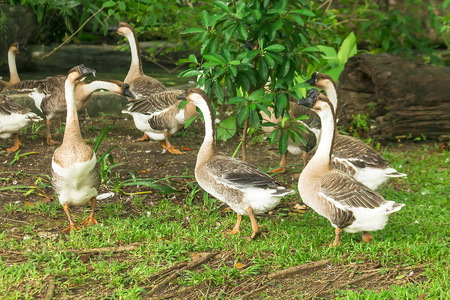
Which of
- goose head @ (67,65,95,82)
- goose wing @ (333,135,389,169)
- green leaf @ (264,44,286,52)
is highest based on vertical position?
green leaf @ (264,44,286,52)

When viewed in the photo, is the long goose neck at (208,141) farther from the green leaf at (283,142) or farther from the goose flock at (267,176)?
the green leaf at (283,142)

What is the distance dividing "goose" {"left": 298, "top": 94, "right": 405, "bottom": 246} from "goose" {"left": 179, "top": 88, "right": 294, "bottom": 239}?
28 cm

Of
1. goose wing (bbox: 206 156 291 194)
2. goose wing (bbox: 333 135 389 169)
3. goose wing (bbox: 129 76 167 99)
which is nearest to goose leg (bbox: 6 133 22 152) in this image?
goose wing (bbox: 129 76 167 99)

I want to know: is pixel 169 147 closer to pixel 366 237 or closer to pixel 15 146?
pixel 15 146

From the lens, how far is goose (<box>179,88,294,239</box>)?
484 cm

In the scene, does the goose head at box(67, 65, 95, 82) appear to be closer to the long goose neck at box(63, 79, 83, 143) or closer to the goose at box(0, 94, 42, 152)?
the long goose neck at box(63, 79, 83, 143)

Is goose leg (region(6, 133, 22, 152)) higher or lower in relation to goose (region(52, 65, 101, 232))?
lower

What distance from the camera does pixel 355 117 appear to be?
27.7 feet

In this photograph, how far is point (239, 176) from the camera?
194 inches

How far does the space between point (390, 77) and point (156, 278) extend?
18.0 ft

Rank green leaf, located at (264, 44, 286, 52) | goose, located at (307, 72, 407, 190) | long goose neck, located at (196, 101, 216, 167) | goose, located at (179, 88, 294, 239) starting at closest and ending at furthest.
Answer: goose, located at (179, 88, 294, 239)
green leaf, located at (264, 44, 286, 52)
long goose neck, located at (196, 101, 216, 167)
goose, located at (307, 72, 407, 190)

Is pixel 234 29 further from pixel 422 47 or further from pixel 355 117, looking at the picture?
pixel 422 47

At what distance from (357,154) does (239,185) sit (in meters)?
1.71

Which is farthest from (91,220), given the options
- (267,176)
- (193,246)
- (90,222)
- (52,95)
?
(52,95)
